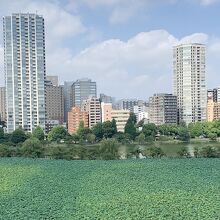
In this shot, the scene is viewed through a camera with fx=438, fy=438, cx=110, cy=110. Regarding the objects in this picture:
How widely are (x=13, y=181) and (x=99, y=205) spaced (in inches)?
311

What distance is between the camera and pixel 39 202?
17.8 m

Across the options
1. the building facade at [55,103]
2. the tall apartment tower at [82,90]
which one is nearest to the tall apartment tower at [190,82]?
the building facade at [55,103]

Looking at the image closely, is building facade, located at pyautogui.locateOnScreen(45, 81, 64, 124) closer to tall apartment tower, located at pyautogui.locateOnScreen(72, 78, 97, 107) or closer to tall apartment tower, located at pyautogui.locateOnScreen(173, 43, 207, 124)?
tall apartment tower, located at pyautogui.locateOnScreen(72, 78, 97, 107)

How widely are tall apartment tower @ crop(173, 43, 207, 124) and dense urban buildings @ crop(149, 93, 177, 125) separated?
2449 mm

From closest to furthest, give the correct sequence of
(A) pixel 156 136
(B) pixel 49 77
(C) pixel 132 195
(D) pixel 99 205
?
(D) pixel 99 205 < (C) pixel 132 195 < (A) pixel 156 136 < (B) pixel 49 77

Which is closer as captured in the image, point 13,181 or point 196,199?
point 196,199

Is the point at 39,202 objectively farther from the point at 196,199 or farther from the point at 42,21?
the point at 42,21

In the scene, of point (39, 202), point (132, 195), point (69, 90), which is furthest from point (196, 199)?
point (69, 90)

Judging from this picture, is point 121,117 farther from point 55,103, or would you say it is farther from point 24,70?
point 55,103

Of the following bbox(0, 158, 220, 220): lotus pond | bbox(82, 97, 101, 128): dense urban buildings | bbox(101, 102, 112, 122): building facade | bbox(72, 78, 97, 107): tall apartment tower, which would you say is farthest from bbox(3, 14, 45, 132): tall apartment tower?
bbox(0, 158, 220, 220): lotus pond

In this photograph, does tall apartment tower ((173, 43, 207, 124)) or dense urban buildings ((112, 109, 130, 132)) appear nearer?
dense urban buildings ((112, 109, 130, 132))

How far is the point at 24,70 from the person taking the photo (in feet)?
250

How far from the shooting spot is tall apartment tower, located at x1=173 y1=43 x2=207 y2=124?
3490 inches

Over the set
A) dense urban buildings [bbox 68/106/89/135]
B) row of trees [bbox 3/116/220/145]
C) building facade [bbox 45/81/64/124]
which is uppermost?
building facade [bbox 45/81/64/124]
